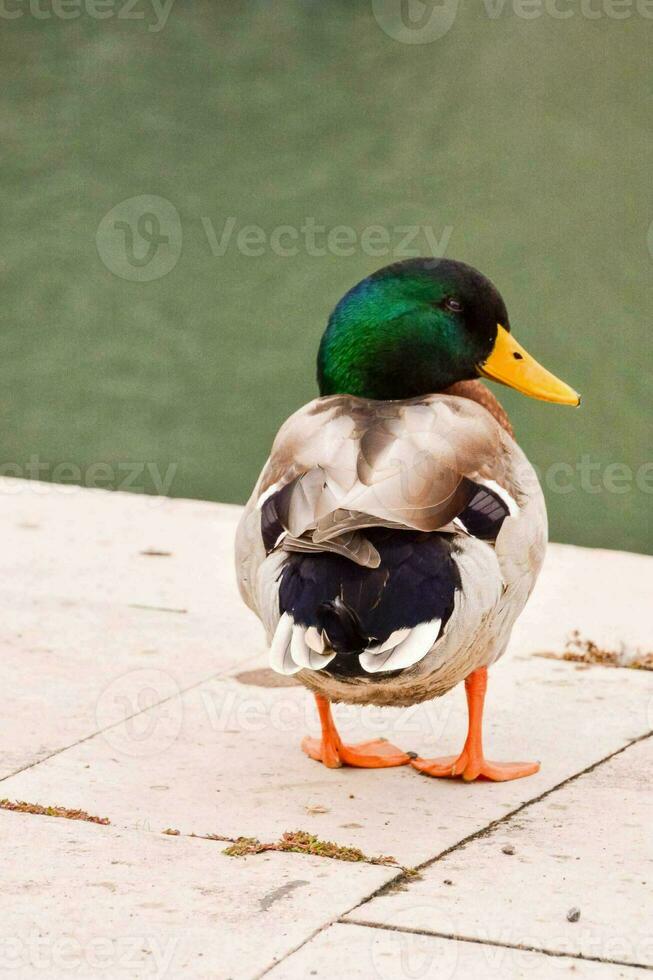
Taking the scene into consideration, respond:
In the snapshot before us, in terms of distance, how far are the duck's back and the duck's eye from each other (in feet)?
0.99

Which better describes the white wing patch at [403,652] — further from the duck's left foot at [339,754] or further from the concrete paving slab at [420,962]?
the duck's left foot at [339,754]

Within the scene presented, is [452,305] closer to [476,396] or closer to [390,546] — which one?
[476,396]

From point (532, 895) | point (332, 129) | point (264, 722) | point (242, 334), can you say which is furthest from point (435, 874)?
point (332, 129)

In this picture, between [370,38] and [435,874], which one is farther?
[370,38]

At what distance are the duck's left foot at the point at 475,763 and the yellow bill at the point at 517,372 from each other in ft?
2.76

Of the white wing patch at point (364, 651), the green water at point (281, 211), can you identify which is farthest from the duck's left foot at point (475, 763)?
the green water at point (281, 211)

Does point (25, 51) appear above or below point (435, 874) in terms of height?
above

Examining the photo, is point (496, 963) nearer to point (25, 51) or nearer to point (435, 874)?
point (435, 874)

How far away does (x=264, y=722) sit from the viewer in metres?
4.70

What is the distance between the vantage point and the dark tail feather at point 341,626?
3.52 meters

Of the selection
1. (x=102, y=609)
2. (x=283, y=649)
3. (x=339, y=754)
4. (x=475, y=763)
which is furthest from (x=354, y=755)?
(x=102, y=609)

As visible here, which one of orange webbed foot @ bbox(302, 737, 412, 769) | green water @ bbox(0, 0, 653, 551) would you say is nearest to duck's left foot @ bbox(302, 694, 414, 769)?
orange webbed foot @ bbox(302, 737, 412, 769)

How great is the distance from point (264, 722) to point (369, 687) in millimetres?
1032

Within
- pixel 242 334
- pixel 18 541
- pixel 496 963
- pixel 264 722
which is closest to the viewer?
pixel 496 963
